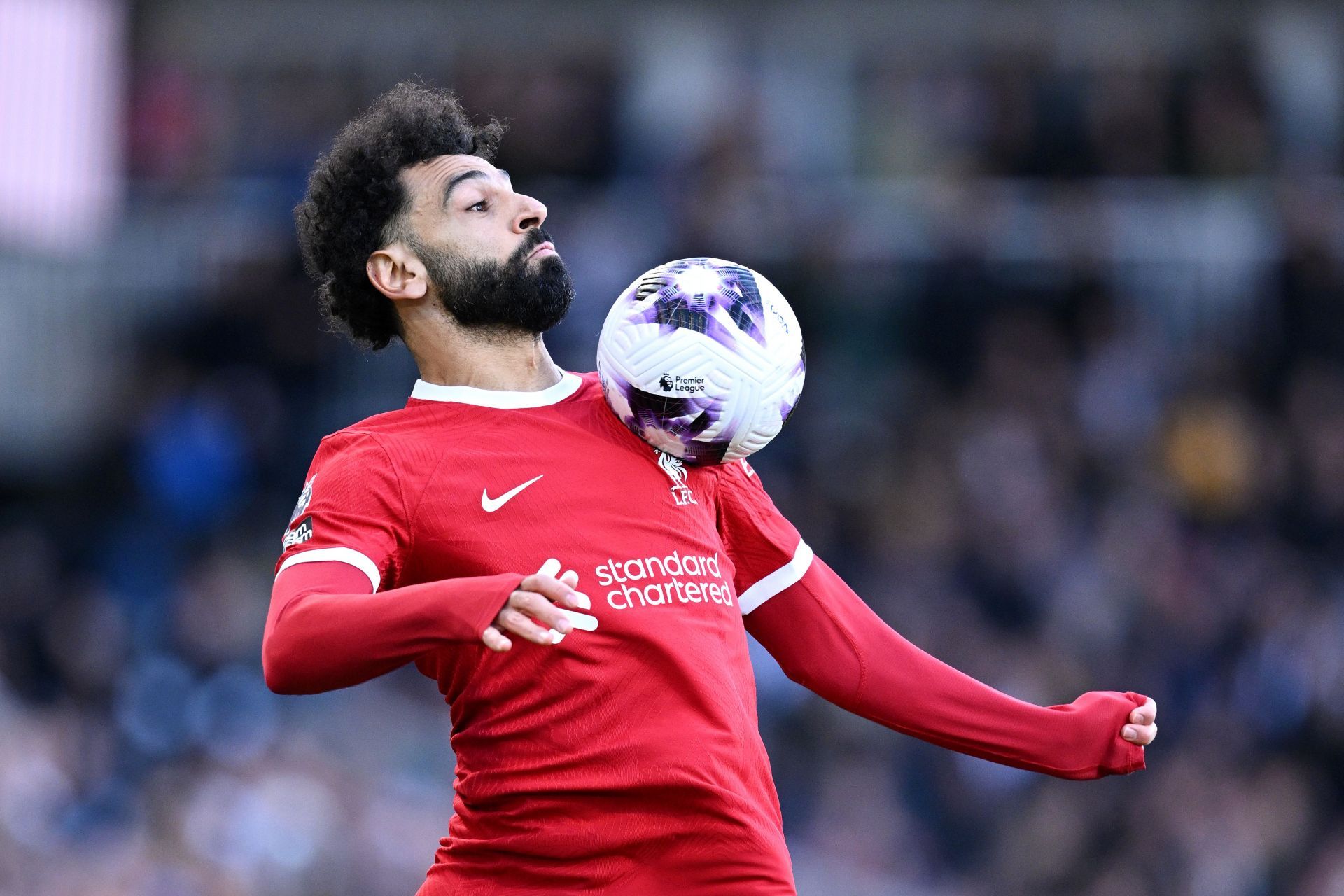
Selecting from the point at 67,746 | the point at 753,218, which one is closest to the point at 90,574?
the point at 67,746

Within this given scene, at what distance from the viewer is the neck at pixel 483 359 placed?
13.1ft

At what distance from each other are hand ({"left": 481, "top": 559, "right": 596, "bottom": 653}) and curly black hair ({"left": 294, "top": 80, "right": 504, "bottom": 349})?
51.6 inches

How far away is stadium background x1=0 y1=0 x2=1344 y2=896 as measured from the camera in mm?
9383

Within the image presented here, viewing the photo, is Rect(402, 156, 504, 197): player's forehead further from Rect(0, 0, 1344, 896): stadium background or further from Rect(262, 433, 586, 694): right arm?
Rect(0, 0, 1344, 896): stadium background

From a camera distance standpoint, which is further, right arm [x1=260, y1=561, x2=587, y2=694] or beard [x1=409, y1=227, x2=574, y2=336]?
beard [x1=409, y1=227, x2=574, y2=336]

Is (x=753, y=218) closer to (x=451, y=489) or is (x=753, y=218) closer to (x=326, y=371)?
(x=326, y=371)

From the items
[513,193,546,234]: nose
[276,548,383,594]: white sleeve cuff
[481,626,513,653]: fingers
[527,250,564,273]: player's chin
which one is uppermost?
[513,193,546,234]: nose

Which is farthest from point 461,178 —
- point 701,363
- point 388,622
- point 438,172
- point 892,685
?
point 892,685

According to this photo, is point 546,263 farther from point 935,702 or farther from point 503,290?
point 935,702

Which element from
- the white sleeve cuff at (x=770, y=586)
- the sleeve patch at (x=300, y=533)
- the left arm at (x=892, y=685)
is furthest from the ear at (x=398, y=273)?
the white sleeve cuff at (x=770, y=586)

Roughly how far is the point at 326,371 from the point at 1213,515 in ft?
18.8

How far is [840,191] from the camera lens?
40.0 ft

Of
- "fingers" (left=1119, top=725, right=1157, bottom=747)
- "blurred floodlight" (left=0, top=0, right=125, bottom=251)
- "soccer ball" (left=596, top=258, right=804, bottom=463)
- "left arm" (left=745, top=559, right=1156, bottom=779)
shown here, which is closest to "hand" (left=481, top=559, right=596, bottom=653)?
"soccer ball" (left=596, top=258, right=804, bottom=463)

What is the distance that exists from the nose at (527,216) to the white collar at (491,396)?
1.22 feet
